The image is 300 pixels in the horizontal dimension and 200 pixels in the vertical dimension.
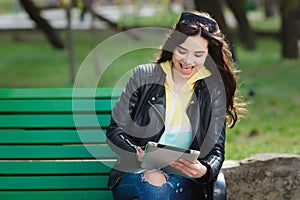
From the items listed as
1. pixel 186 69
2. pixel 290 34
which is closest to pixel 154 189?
pixel 186 69

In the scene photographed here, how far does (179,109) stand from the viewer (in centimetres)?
319

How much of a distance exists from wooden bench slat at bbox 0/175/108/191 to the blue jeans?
442 mm

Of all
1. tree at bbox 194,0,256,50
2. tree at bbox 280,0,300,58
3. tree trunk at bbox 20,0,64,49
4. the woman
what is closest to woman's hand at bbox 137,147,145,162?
the woman

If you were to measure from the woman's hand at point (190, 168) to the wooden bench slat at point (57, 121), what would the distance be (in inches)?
29.1

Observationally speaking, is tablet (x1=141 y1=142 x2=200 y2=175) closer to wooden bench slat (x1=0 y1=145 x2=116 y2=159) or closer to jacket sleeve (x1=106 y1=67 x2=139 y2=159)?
jacket sleeve (x1=106 y1=67 x2=139 y2=159)

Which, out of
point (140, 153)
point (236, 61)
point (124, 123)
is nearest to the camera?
point (140, 153)

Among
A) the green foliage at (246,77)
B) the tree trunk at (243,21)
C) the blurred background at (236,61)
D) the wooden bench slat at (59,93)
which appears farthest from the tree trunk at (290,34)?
the wooden bench slat at (59,93)

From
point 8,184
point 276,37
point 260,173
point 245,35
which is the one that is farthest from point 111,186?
point 276,37

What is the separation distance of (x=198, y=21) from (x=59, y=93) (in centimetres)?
89

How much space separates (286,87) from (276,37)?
1005 centimetres

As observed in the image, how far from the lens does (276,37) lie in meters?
20.0

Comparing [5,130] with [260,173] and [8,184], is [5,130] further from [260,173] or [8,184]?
[260,173]

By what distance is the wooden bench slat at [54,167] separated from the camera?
358 centimetres

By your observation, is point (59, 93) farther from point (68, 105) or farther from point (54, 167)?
point (54, 167)
